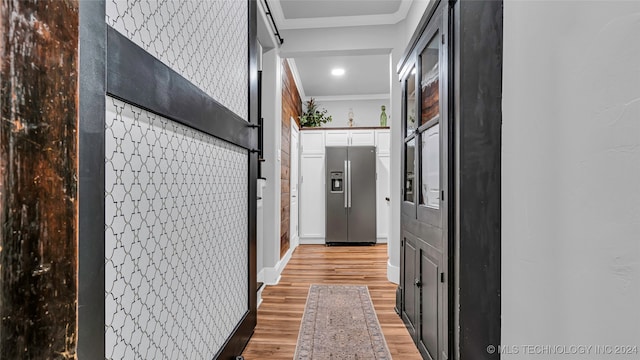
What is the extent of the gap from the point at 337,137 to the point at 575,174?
4969mm

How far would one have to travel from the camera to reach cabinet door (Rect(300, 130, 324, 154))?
569 centimetres

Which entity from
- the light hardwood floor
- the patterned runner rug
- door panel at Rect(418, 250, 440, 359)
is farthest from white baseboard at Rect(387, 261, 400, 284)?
door panel at Rect(418, 250, 440, 359)

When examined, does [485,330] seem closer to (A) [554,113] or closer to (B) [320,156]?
(A) [554,113]

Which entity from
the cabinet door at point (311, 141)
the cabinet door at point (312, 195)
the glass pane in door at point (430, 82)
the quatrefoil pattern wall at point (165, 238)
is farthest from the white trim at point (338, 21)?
the cabinet door at point (312, 195)

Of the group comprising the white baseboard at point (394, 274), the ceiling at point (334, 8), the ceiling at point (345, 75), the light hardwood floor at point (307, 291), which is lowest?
the light hardwood floor at point (307, 291)

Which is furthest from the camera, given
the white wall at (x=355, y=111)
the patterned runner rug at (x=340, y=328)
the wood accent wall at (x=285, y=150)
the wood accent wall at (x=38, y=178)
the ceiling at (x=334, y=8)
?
the white wall at (x=355, y=111)

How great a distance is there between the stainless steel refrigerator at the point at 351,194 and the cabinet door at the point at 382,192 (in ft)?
0.54

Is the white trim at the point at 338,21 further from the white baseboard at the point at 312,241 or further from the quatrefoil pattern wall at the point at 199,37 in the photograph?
the white baseboard at the point at 312,241

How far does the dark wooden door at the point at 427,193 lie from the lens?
1.53 meters

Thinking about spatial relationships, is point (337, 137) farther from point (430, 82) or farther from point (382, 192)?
point (430, 82)

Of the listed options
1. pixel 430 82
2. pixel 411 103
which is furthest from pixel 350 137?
pixel 430 82

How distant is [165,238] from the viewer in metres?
1.20

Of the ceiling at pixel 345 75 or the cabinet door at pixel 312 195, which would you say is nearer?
the ceiling at pixel 345 75

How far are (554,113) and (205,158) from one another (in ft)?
4.30
